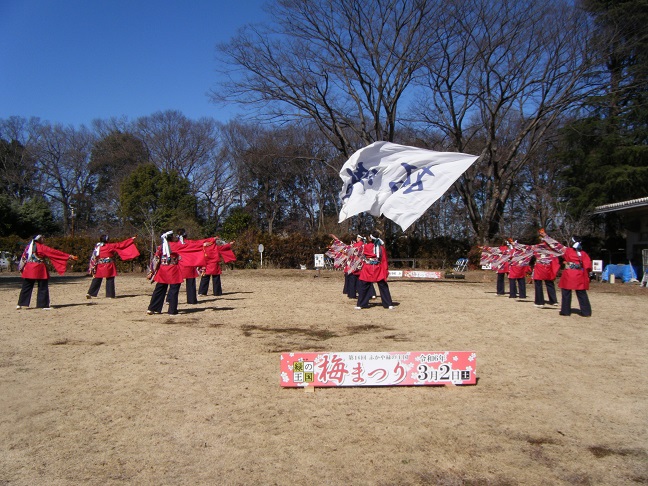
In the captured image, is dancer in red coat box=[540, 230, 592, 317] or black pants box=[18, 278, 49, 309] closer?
dancer in red coat box=[540, 230, 592, 317]

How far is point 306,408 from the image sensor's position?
547 cm

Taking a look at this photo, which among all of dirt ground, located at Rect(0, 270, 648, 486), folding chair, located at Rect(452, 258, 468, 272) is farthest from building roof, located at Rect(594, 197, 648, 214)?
dirt ground, located at Rect(0, 270, 648, 486)

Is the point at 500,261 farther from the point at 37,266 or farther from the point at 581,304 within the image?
the point at 37,266

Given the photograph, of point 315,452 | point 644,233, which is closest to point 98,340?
point 315,452

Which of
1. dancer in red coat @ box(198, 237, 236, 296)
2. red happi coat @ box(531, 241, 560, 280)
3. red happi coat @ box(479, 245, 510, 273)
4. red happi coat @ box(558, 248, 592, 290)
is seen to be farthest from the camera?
red happi coat @ box(479, 245, 510, 273)

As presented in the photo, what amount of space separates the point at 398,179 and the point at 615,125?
18.7m

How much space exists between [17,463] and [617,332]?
29.9 feet

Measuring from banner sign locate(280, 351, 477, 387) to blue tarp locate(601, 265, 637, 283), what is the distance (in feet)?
58.9

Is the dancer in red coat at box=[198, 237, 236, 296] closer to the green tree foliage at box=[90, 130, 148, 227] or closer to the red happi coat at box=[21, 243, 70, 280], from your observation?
the red happi coat at box=[21, 243, 70, 280]

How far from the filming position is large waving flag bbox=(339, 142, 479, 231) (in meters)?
12.2

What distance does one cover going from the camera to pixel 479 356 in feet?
24.8

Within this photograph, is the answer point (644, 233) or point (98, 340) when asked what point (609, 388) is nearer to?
point (98, 340)

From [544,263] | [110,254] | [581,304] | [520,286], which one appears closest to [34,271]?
[110,254]

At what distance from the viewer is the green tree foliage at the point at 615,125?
2477 cm
